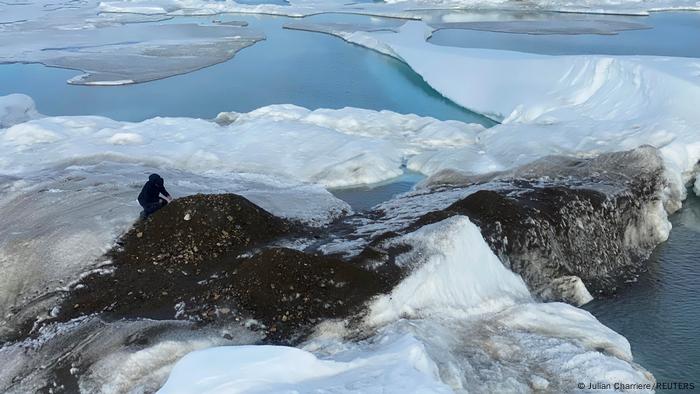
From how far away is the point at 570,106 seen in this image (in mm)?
20000

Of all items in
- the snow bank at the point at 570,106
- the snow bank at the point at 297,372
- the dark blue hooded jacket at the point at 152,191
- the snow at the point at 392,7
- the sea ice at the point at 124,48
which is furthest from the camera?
the snow at the point at 392,7

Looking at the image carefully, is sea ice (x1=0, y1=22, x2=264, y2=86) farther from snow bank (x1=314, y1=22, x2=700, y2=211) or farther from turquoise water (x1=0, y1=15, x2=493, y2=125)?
snow bank (x1=314, y1=22, x2=700, y2=211)

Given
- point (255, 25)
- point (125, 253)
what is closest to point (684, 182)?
point (125, 253)

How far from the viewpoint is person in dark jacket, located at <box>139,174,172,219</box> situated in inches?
432

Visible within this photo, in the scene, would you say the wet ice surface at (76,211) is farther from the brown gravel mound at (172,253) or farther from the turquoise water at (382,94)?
the turquoise water at (382,94)

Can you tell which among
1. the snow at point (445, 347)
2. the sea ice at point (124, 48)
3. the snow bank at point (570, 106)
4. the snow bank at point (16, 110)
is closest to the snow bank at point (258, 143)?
the snow bank at point (570, 106)

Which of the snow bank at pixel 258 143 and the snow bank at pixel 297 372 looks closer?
the snow bank at pixel 297 372

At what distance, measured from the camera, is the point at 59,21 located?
155 ft

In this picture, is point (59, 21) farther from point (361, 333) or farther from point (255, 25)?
point (361, 333)

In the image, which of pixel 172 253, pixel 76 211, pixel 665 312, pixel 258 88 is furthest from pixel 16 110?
pixel 665 312

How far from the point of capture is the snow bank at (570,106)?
16.1 meters

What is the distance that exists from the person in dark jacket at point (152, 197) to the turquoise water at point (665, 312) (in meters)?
7.76

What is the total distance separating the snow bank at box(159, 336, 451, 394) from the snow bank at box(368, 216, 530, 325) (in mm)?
1772

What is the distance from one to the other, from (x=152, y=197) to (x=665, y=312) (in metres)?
9.10
